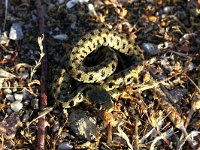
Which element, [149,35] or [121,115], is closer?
[121,115]

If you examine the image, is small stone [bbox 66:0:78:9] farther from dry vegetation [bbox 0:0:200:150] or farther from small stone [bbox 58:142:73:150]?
small stone [bbox 58:142:73:150]

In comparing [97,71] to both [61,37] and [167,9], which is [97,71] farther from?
[167,9]

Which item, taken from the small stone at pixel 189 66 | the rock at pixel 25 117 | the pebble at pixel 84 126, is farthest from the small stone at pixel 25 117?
the small stone at pixel 189 66

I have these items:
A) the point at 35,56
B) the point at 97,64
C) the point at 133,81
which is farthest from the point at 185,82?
the point at 35,56

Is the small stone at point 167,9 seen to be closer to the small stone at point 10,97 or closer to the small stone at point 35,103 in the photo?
the small stone at point 35,103

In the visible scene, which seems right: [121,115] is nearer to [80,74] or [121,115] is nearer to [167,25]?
[80,74]

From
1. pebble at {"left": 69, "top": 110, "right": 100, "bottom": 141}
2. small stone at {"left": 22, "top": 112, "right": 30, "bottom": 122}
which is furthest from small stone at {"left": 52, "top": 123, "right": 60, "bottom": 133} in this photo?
small stone at {"left": 22, "top": 112, "right": 30, "bottom": 122}
